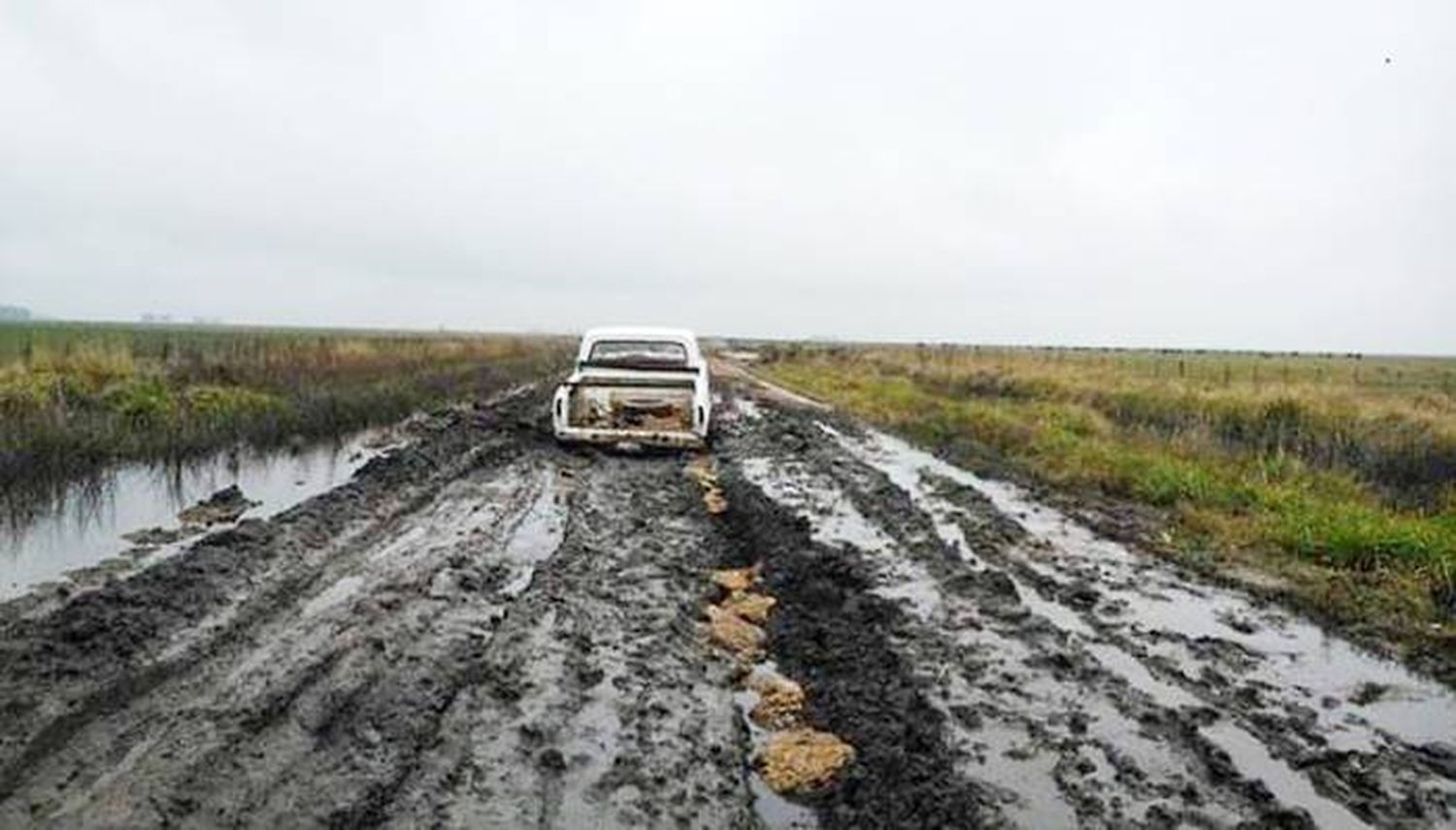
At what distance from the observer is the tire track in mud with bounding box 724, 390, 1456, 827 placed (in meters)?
4.86

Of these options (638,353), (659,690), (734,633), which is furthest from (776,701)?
(638,353)

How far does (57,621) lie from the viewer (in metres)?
6.49

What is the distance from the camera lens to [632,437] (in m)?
15.6

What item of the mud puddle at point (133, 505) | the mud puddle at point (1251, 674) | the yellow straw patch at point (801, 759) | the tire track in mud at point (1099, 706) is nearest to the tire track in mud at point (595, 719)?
the yellow straw patch at point (801, 759)

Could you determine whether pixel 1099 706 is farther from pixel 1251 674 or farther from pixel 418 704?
pixel 418 704

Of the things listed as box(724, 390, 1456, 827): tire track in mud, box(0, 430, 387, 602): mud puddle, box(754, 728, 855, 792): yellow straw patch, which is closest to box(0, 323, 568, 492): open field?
box(0, 430, 387, 602): mud puddle

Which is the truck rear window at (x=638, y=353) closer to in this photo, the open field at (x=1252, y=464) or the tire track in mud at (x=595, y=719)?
the open field at (x=1252, y=464)

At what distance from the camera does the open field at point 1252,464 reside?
379 inches

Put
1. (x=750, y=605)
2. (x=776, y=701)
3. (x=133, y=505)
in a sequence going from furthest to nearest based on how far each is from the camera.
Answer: (x=133, y=505) < (x=750, y=605) < (x=776, y=701)

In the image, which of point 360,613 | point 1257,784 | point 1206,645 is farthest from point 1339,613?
point 360,613

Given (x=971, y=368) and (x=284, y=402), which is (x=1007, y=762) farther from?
(x=971, y=368)

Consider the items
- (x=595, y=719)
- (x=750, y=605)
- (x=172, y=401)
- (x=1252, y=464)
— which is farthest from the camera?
(x=172, y=401)

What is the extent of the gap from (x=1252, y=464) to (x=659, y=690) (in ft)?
41.3

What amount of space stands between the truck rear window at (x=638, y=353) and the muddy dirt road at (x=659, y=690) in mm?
7676
